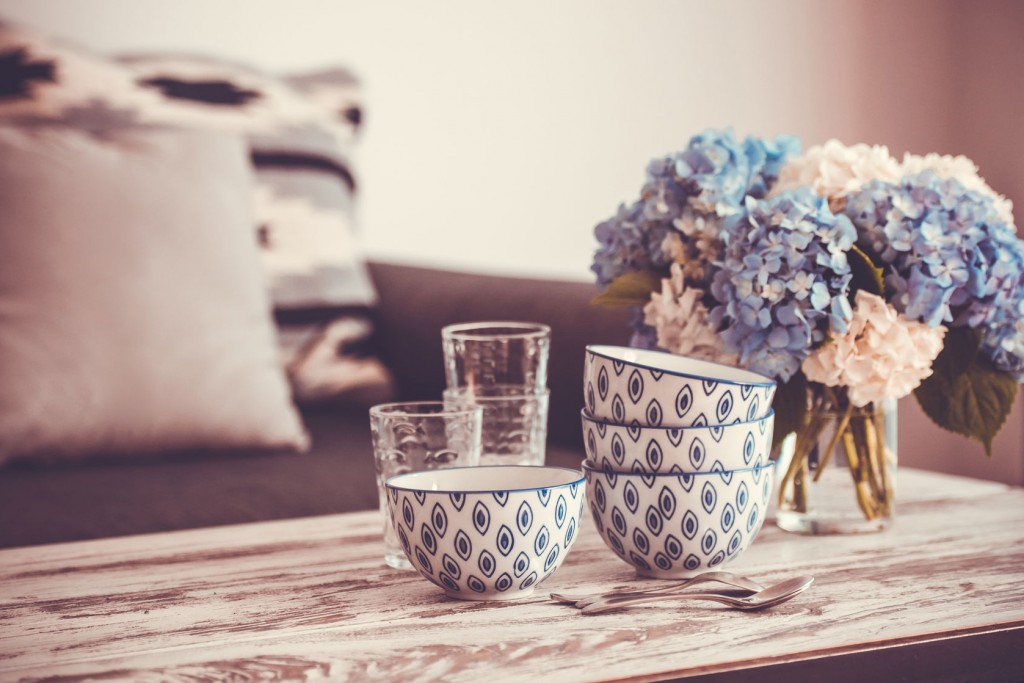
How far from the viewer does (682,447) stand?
2.25 ft

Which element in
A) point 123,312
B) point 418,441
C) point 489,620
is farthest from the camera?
point 123,312

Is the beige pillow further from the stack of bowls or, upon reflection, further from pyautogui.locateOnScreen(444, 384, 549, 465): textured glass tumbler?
the stack of bowls

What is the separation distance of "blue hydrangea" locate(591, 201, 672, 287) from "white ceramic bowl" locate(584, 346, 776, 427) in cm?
17

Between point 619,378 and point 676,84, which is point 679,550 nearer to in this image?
point 619,378

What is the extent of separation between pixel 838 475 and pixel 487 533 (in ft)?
1.19

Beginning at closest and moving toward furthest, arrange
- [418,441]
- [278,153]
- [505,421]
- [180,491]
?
[418,441] < [505,421] < [180,491] < [278,153]

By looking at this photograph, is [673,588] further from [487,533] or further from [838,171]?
[838,171]

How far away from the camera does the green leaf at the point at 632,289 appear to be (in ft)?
2.89

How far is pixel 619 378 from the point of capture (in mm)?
709

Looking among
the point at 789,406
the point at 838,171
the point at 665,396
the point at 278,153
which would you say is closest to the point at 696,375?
the point at 665,396

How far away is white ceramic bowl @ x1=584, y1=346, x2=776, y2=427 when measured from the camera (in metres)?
0.69

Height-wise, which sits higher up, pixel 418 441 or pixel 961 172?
pixel 961 172

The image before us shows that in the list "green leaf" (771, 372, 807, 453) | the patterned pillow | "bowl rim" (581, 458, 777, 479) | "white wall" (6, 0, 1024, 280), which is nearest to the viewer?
"bowl rim" (581, 458, 777, 479)

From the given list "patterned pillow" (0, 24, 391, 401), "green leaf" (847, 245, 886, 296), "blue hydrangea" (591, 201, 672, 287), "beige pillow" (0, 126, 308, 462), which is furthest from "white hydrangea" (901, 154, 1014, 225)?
"patterned pillow" (0, 24, 391, 401)
